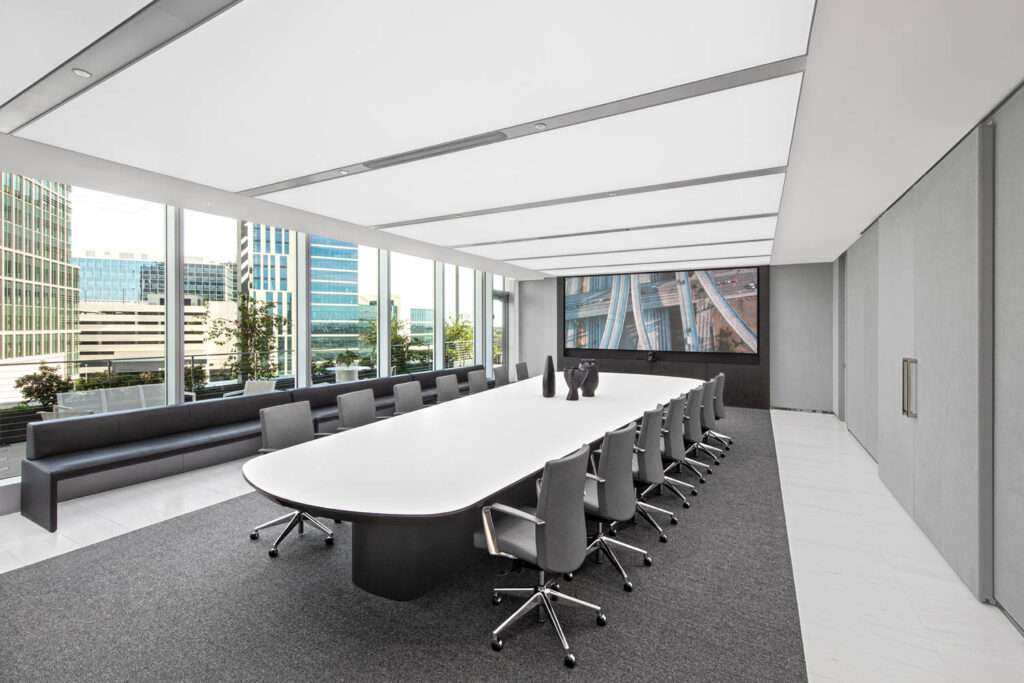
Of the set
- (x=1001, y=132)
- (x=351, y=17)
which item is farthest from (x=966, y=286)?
(x=351, y=17)

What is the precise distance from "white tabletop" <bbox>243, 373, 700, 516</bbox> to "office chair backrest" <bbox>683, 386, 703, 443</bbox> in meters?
0.40

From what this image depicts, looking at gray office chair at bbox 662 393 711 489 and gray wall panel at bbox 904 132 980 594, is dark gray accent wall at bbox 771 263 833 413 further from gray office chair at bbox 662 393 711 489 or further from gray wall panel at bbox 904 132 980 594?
gray office chair at bbox 662 393 711 489

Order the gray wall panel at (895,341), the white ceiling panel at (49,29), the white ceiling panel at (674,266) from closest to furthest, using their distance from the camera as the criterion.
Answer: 1. the white ceiling panel at (49,29)
2. the gray wall panel at (895,341)
3. the white ceiling panel at (674,266)

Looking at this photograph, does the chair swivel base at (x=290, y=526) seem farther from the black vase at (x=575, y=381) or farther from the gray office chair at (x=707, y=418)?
the gray office chair at (x=707, y=418)

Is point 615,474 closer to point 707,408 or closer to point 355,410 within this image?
point 355,410

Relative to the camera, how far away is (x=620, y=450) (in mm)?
2803

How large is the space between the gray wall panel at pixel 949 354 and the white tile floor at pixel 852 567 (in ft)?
0.86

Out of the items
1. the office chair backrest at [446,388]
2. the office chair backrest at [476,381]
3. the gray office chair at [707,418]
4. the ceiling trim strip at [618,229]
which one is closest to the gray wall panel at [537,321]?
the ceiling trim strip at [618,229]

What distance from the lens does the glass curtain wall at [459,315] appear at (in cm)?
1020

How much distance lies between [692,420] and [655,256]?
4.20 meters

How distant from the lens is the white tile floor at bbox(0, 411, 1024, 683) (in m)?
2.30

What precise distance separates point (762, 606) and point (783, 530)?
49.6 inches

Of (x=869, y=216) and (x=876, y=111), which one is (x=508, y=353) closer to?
(x=869, y=216)

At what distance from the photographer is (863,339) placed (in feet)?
19.6
